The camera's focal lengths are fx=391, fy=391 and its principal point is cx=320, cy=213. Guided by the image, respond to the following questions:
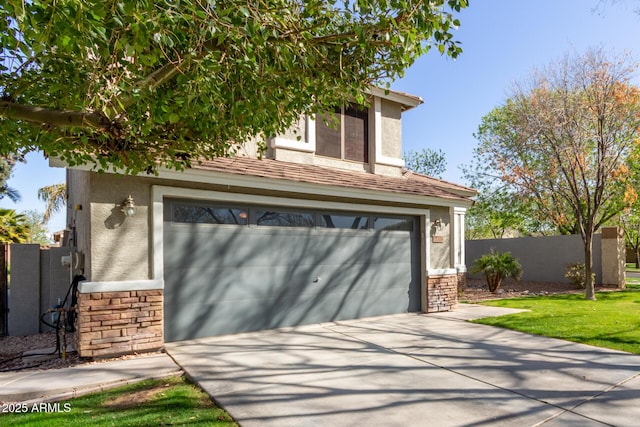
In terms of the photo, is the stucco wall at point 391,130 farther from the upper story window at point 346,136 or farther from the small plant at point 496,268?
the small plant at point 496,268

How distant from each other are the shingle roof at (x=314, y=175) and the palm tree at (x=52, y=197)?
48.4 ft

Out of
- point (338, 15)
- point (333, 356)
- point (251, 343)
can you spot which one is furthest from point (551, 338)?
point (338, 15)

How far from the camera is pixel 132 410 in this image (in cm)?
406

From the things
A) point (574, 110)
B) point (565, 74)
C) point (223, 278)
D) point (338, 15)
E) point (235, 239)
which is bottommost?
point (223, 278)

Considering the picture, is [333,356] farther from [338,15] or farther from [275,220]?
[338,15]

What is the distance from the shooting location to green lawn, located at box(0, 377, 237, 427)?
12.4 ft

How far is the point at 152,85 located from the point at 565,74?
13.1 m

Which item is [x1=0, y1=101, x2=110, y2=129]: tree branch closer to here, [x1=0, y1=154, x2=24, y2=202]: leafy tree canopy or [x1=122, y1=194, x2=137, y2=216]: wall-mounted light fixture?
[x1=122, y1=194, x2=137, y2=216]: wall-mounted light fixture

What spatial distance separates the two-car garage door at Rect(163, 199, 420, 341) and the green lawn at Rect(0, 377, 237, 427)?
2.16 metres

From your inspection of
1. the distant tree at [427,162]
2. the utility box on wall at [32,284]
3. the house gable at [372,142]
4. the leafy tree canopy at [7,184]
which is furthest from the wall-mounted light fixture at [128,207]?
the distant tree at [427,162]

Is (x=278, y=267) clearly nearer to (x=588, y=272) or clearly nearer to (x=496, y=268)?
(x=496, y=268)

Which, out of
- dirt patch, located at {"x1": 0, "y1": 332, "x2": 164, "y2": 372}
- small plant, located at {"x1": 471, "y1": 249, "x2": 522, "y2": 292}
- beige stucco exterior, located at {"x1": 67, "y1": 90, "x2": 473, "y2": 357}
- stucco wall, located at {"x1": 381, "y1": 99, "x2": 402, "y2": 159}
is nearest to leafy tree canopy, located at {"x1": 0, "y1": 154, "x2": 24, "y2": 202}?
beige stucco exterior, located at {"x1": 67, "y1": 90, "x2": 473, "y2": 357}

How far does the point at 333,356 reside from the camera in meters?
6.00

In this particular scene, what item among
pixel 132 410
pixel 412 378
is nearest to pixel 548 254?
pixel 412 378
